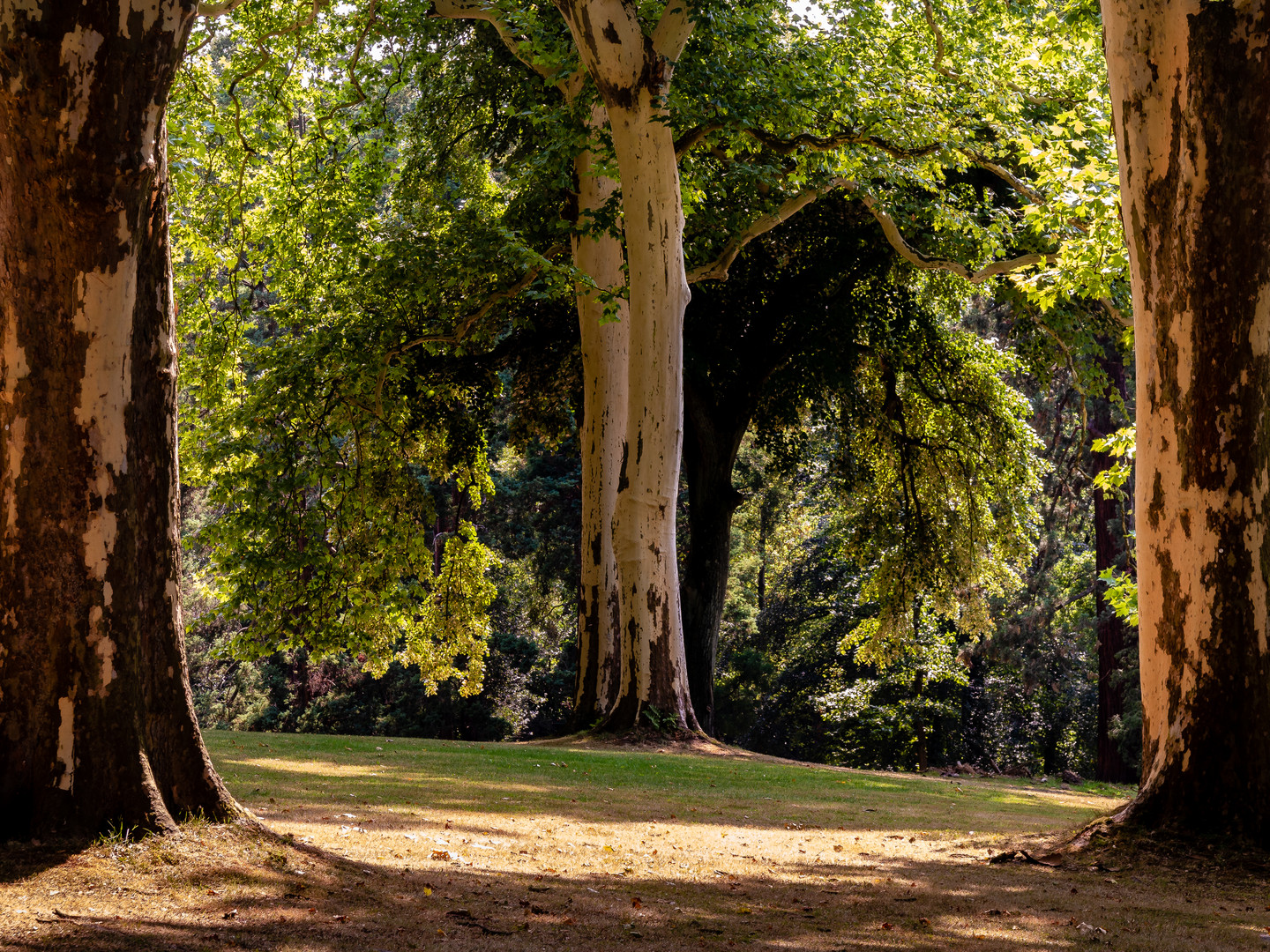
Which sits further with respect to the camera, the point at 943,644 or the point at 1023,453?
the point at 943,644

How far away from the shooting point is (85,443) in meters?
4.36

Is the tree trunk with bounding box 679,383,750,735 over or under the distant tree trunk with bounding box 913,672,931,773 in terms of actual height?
over

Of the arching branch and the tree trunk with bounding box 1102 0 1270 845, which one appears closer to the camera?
the tree trunk with bounding box 1102 0 1270 845

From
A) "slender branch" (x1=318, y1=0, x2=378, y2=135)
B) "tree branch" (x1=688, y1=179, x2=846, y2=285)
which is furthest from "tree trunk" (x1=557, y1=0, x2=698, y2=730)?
"slender branch" (x1=318, y1=0, x2=378, y2=135)

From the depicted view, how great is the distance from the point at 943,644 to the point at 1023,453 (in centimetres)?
1005

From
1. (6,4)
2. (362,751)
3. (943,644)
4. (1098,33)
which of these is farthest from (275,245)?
(943,644)

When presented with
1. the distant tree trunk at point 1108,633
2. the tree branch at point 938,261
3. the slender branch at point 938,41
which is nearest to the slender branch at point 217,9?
the tree branch at point 938,261

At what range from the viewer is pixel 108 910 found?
147 inches

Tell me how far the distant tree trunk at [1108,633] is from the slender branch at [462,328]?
14991mm

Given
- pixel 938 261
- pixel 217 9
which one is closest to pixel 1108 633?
pixel 938 261

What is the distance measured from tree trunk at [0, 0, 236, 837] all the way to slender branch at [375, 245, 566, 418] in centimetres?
1132

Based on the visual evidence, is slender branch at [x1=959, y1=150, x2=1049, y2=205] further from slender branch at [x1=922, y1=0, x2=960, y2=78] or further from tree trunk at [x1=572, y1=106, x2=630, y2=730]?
tree trunk at [x1=572, y1=106, x2=630, y2=730]

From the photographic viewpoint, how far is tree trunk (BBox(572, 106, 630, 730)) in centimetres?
1603

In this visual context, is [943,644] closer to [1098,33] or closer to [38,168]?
[1098,33]
